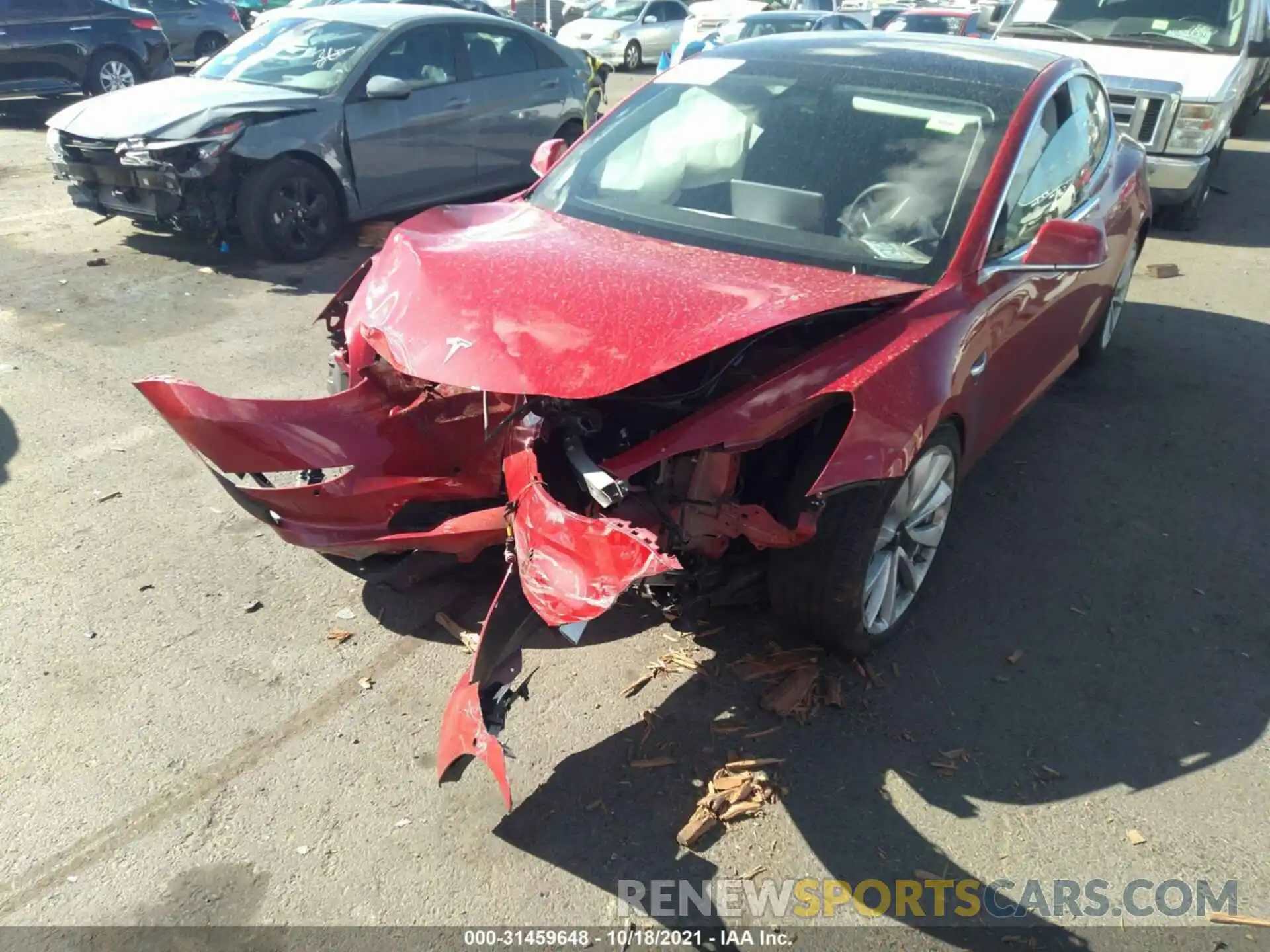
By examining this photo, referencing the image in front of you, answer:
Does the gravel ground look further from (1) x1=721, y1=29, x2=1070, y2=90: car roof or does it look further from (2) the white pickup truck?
(2) the white pickup truck

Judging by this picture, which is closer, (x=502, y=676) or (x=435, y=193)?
(x=502, y=676)

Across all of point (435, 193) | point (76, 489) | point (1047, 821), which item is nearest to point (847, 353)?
point (1047, 821)

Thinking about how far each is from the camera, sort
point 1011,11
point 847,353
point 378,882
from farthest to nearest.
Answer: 1. point 1011,11
2. point 847,353
3. point 378,882

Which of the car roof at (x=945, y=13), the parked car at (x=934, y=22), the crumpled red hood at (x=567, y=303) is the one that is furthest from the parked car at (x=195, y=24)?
the crumpled red hood at (x=567, y=303)

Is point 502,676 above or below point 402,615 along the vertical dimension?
above

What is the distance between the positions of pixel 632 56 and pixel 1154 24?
1429cm

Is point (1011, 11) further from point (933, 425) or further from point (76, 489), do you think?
point (76, 489)

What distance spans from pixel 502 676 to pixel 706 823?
0.72 m

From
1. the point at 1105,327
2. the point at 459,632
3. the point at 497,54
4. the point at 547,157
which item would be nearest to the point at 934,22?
the point at 497,54

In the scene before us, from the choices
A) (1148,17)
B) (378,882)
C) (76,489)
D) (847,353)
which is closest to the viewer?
(378,882)

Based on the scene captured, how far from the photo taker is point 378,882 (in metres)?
2.50

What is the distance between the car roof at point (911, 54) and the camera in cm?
381

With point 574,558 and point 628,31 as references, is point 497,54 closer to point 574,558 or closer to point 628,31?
point 574,558

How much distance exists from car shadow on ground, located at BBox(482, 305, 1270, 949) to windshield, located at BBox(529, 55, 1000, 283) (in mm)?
1341
